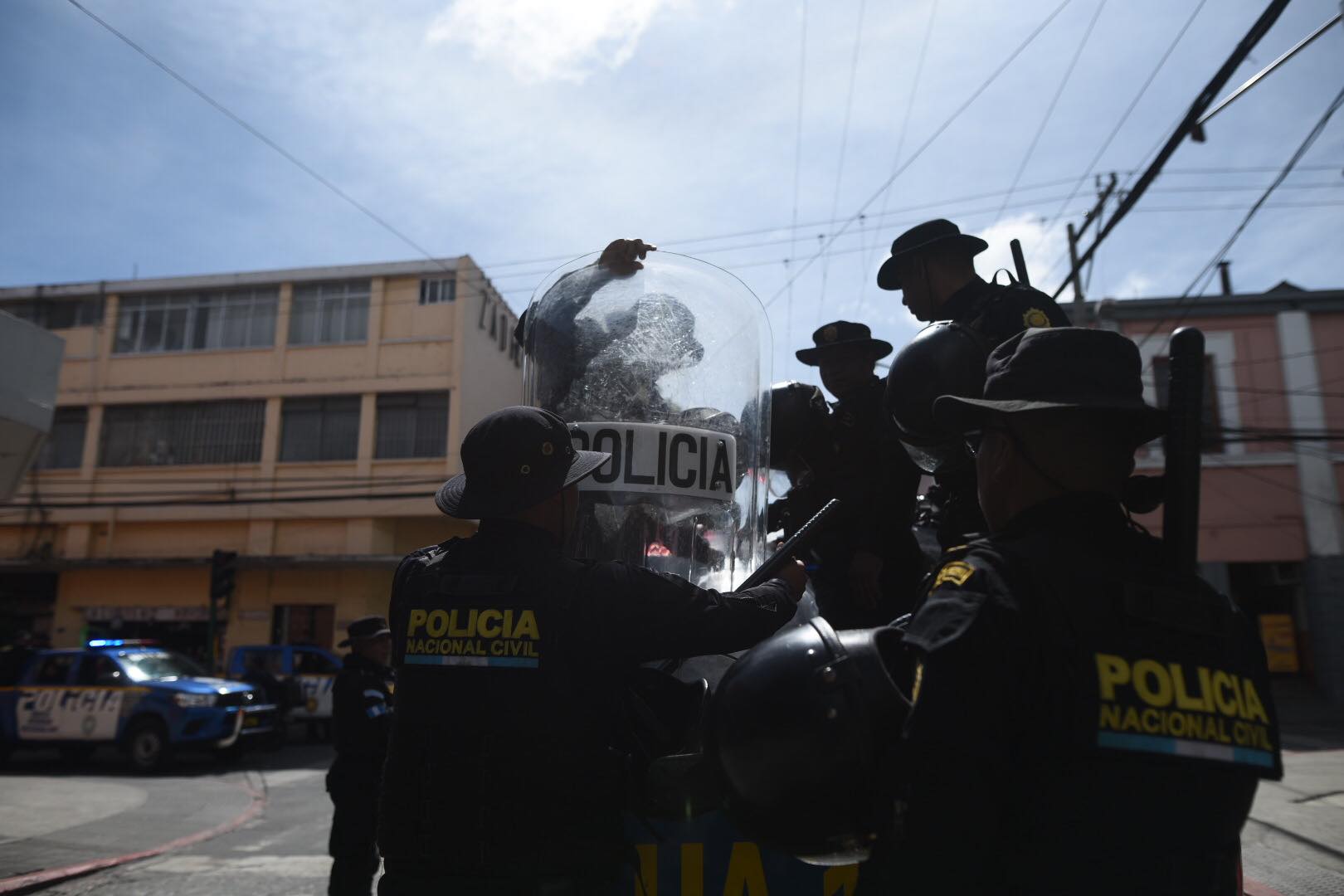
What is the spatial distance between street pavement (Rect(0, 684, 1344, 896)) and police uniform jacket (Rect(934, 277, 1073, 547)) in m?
1.95

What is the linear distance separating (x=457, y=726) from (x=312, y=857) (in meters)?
6.45

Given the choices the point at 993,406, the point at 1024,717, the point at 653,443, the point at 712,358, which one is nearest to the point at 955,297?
the point at 712,358

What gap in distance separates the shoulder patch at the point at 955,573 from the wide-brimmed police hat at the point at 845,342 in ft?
7.50

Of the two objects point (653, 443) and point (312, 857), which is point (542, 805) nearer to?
point (653, 443)

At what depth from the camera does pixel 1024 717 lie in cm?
124

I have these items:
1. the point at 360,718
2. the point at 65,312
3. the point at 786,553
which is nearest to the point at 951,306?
the point at 786,553

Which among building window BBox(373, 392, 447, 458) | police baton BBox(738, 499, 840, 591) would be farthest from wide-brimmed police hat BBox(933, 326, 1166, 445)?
building window BBox(373, 392, 447, 458)

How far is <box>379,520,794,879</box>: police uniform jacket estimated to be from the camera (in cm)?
187

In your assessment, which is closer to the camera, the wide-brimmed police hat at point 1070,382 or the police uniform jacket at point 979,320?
the wide-brimmed police hat at point 1070,382

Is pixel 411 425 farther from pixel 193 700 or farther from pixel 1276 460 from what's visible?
pixel 1276 460

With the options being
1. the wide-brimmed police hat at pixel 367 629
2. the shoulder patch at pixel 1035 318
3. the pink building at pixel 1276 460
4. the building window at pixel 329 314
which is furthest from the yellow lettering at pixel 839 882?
the building window at pixel 329 314

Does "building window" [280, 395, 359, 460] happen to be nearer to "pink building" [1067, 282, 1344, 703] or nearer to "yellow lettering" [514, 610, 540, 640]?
"pink building" [1067, 282, 1344, 703]

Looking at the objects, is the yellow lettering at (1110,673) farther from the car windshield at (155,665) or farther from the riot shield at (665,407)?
the car windshield at (155,665)

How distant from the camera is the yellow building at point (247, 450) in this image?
22984 millimetres
